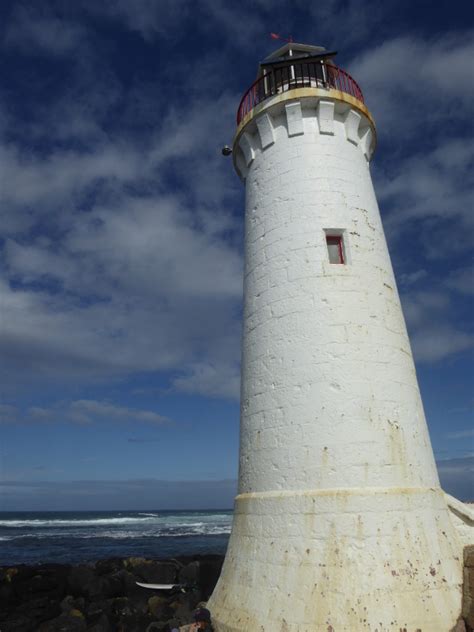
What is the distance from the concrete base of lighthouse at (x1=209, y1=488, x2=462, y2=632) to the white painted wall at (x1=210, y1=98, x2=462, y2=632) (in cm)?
1

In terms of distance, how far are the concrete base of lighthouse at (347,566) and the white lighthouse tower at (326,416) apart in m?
0.01

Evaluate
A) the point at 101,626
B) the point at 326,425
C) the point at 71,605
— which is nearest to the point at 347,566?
the point at 326,425

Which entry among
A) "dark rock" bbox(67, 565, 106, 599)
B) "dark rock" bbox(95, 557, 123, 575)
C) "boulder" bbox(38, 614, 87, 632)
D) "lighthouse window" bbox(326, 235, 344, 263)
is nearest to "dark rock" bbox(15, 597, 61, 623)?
"dark rock" bbox(67, 565, 106, 599)

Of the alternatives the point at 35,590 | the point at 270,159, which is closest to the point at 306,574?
the point at 270,159

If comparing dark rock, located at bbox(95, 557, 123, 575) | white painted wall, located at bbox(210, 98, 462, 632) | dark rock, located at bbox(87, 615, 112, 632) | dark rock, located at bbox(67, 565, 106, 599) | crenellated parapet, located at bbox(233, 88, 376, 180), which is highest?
crenellated parapet, located at bbox(233, 88, 376, 180)

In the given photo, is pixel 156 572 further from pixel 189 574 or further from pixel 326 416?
pixel 326 416

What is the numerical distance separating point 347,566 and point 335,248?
3.77m

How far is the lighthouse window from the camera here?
6.46 m

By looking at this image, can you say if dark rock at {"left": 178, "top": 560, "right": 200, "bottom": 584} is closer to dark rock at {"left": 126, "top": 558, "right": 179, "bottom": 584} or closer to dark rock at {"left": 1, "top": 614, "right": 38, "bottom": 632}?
dark rock at {"left": 126, "top": 558, "right": 179, "bottom": 584}

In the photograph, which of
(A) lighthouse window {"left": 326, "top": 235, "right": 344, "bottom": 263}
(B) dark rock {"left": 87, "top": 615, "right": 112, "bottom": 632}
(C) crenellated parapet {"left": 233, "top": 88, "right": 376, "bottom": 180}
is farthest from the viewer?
(B) dark rock {"left": 87, "top": 615, "right": 112, "bottom": 632}

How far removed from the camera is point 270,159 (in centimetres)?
721

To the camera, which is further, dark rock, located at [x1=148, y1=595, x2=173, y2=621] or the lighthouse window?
dark rock, located at [x1=148, y1=595, x2=173, y2=621]

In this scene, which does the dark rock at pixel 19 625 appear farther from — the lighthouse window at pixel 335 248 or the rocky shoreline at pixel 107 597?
the lighthouse window at pixel 335 248

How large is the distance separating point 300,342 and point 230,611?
311cm
